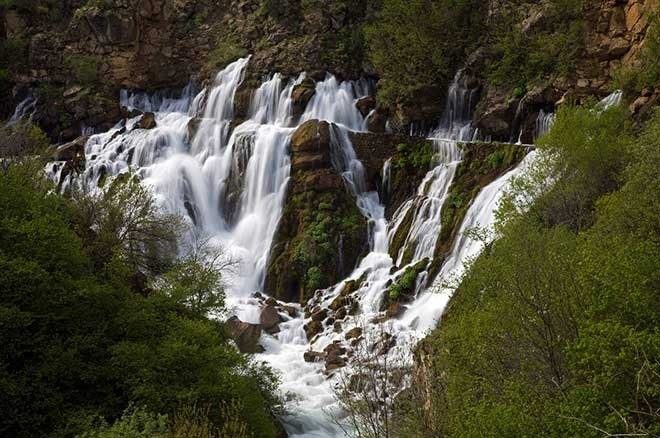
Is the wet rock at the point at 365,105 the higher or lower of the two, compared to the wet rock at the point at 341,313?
higher

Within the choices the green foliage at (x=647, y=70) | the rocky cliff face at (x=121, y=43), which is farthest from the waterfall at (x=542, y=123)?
the rocky cliff face at (x=121, y=43)

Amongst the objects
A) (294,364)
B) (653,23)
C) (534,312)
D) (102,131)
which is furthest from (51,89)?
(534,312)

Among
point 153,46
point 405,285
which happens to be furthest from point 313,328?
point 153,46

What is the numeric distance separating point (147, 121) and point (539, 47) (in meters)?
28.5

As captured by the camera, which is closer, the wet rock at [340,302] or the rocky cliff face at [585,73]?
the rocky cliff face at [585,73]

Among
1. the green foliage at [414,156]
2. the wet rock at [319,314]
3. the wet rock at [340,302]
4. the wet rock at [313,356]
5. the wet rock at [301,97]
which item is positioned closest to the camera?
the wet rock at [313,356]

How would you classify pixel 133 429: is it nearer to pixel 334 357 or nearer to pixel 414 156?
Answer: pixel 334 357

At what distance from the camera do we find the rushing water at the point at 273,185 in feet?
91.7

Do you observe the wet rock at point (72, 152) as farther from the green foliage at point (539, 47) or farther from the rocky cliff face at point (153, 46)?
the green foliage at point (539, 47)

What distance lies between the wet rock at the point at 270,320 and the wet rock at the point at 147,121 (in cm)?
2183

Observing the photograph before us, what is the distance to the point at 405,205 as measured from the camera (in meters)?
35.3

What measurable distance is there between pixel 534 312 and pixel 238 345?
16330 millimetres

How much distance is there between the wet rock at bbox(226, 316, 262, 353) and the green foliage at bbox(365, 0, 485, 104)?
18.8 metres

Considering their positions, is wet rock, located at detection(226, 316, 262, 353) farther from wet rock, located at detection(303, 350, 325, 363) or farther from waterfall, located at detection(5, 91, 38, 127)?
waterfall, located at detection(5, 91, 38, 127)
